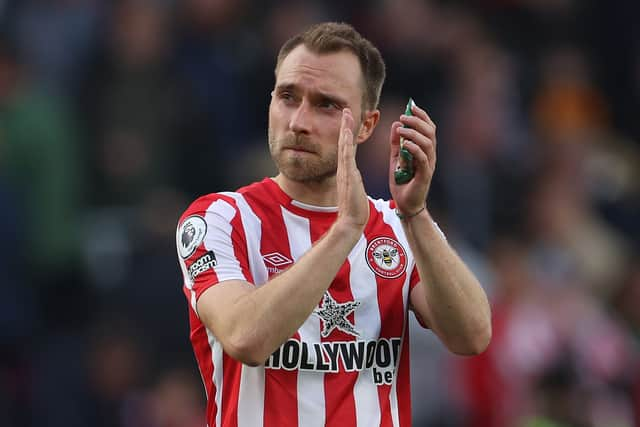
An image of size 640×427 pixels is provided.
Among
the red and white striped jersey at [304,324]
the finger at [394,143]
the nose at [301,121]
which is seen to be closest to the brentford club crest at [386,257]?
the red and white striped jersey at [304,324]

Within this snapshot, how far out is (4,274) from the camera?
29.1 feet

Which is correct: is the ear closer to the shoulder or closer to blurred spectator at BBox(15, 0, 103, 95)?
the shoulder

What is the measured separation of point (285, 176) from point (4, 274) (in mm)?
4673

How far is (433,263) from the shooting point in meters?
Answer: 4.39

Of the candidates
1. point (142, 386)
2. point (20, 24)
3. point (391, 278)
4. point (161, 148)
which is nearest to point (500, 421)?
point (142, 386)

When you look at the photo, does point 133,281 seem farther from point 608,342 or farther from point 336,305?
point 336,305

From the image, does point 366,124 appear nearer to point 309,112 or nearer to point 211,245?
point 309,112

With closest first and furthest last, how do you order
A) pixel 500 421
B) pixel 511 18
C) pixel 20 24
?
pixel 500 421, pixel 20 24, pixel 511 18

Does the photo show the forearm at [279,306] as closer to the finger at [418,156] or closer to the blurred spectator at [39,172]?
the finger at [418,156]

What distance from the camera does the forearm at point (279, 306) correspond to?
13.3ft

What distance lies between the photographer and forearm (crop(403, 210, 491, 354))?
4406 mm

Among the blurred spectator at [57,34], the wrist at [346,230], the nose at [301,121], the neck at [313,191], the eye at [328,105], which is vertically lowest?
the wrist at [346,230]

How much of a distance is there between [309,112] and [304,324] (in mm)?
762

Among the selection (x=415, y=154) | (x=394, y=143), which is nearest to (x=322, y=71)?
(x=394, y=143)
